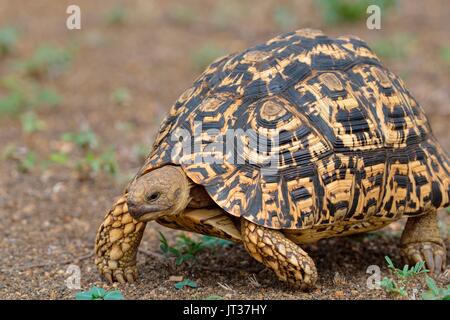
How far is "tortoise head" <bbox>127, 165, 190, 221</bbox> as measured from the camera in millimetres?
3988

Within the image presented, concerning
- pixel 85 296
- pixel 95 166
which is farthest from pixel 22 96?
pixel 85 296

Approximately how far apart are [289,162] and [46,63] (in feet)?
22.0

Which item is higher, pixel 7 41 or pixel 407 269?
pixel 7 41

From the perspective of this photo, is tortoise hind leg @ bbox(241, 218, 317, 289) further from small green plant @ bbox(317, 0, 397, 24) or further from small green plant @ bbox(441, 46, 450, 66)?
small green plant @ bbox(317, 0, 397, 24)

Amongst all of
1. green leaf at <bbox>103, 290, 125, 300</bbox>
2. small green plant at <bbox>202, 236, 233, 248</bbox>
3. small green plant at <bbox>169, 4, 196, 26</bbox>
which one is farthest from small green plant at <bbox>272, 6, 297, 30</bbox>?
green leaf at <bbox>103, 290, 125, 300</bbox>

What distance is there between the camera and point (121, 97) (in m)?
8.73

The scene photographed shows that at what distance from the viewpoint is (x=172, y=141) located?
436cm

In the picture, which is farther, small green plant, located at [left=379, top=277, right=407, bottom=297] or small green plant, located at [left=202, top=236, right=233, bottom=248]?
small green plant, located at [left=202, top=236, right=233, bottom=248]

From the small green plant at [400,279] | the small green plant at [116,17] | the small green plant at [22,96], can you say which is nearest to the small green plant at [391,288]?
the small green plant at [400,279]

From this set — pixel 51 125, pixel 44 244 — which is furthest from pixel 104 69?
pixel 44 244

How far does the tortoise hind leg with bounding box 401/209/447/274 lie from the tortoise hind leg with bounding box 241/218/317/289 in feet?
3.16

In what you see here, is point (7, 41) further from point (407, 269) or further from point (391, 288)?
point (391, 288)

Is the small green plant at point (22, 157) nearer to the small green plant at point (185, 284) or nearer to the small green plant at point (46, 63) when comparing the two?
the small green plant at point (46, 63)

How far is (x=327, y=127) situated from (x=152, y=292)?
1372mm
